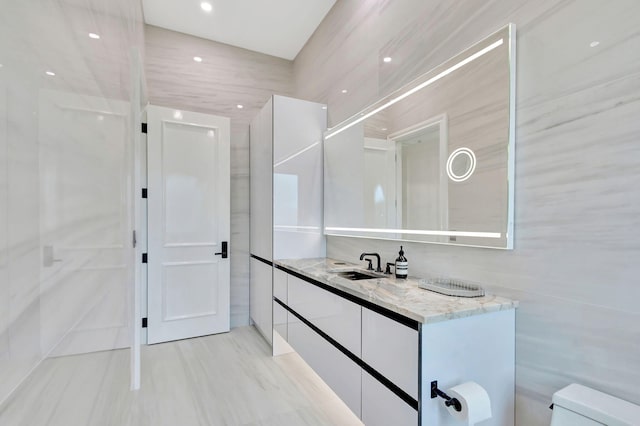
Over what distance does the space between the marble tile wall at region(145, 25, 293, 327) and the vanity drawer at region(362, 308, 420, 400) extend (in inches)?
97.4

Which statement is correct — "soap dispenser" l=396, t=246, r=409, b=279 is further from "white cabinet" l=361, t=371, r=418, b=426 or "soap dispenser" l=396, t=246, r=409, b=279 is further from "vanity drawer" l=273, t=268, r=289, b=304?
"vanity drawer" l=273, t=268, r=289, b=304

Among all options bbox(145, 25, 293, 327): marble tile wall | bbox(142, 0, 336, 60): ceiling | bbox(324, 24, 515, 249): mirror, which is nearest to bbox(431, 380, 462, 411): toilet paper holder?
bbox(324, 24, 515, 249): mirror

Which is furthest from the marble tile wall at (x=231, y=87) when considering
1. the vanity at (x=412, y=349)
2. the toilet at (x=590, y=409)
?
the toilet at (x=590, y=409)

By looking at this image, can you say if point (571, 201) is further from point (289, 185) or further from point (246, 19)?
point (246, 19)

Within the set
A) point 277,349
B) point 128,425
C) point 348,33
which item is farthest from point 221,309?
point 348,33

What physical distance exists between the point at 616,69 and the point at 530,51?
35 centimetres

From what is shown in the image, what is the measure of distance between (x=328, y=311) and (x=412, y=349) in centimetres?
76

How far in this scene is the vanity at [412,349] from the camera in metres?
1.21

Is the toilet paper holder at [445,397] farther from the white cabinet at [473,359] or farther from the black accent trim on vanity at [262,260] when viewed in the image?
the black accent trim on vanity at [262,260]

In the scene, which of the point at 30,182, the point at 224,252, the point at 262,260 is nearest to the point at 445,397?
the point at 30,182

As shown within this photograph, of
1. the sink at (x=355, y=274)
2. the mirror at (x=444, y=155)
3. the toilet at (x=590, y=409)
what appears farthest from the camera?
the sink at (x=355, y=274)

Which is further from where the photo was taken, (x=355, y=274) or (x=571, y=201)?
(x=355, y=274)

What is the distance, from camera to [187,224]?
328 cm

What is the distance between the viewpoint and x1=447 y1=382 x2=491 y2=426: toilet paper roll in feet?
3.66
